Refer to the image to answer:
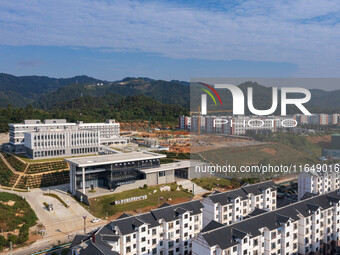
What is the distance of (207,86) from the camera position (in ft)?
73.4

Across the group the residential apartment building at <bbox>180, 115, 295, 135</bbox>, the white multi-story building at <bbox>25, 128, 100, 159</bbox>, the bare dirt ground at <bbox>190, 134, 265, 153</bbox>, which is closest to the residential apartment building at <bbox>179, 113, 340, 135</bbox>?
the residential apartment building at <bbox>180, 115, 295, 135</bbox>

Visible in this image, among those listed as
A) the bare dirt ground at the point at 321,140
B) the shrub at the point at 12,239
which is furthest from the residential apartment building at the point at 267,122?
the shrub at the point at 12,239

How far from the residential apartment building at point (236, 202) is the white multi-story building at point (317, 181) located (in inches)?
161

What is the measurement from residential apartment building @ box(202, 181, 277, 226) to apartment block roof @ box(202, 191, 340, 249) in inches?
101

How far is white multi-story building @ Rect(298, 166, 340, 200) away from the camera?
23.9 metres

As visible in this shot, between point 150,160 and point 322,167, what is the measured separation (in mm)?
15913

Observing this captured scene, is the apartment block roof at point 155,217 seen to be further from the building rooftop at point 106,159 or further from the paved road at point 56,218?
the building rooftop at point 106,159

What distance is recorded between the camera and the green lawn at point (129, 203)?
23.3 m

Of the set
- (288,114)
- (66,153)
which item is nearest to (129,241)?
(288,114)

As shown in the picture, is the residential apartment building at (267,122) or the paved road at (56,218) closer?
the paved road at (56,218)

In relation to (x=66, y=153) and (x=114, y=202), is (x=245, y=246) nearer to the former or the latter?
(x=114, y=202)

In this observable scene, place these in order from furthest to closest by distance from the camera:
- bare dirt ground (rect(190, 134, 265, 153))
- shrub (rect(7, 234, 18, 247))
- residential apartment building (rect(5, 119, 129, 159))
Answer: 1. residential apartment building (rect(5, 119, 129, 159))
2. bare dirt ground (rect(190, 134, 265, 153))
3. shrub (rect(7, 234, 18, 247))

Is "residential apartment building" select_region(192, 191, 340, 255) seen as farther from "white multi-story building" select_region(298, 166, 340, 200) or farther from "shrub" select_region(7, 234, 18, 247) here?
"shrub" select_region(7, 234, 18, 247)

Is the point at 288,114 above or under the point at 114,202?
above
